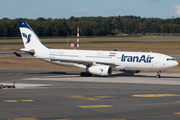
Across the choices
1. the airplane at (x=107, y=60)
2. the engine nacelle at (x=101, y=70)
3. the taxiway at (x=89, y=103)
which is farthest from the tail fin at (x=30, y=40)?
the taxiway at (x=89, y=103)

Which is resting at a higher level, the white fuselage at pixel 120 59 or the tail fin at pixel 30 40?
the tail fin at pixel 30 40

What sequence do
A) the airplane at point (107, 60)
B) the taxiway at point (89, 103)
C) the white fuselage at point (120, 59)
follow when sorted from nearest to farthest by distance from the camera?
the taxiway at point (89, 103) → the white fuselage at point (120, 59) → the airplane at point (107, 60)

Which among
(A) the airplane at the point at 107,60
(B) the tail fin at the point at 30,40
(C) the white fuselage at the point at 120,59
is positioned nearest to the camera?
(C) the white fuselage at the point at 120,59

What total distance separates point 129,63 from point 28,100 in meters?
23.1

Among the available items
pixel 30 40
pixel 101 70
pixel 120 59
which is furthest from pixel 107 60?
pixel 30 40

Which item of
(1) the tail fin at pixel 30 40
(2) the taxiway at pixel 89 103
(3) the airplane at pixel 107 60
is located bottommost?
(2) the taxiway at pixel 89 103

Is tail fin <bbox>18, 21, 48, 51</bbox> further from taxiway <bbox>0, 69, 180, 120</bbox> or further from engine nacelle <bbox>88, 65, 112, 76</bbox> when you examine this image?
taxiway <bbox>0, 69, 180, 120</bbox>

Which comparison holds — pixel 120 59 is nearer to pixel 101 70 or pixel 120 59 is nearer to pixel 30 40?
pixel 101 70

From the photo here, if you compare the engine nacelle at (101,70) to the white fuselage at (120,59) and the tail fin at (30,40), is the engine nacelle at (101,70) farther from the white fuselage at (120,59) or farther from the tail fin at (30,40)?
the tail fin at (30,40)

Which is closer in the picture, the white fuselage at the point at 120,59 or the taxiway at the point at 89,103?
the taxiway at the point at 89,103

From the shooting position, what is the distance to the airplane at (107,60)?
146 ft

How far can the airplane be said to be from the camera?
44.5 meters

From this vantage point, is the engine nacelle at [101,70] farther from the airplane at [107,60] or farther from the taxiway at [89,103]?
the taxiway at [89,103]

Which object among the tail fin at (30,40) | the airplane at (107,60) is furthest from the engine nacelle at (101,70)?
the tail fin at (30,40)
